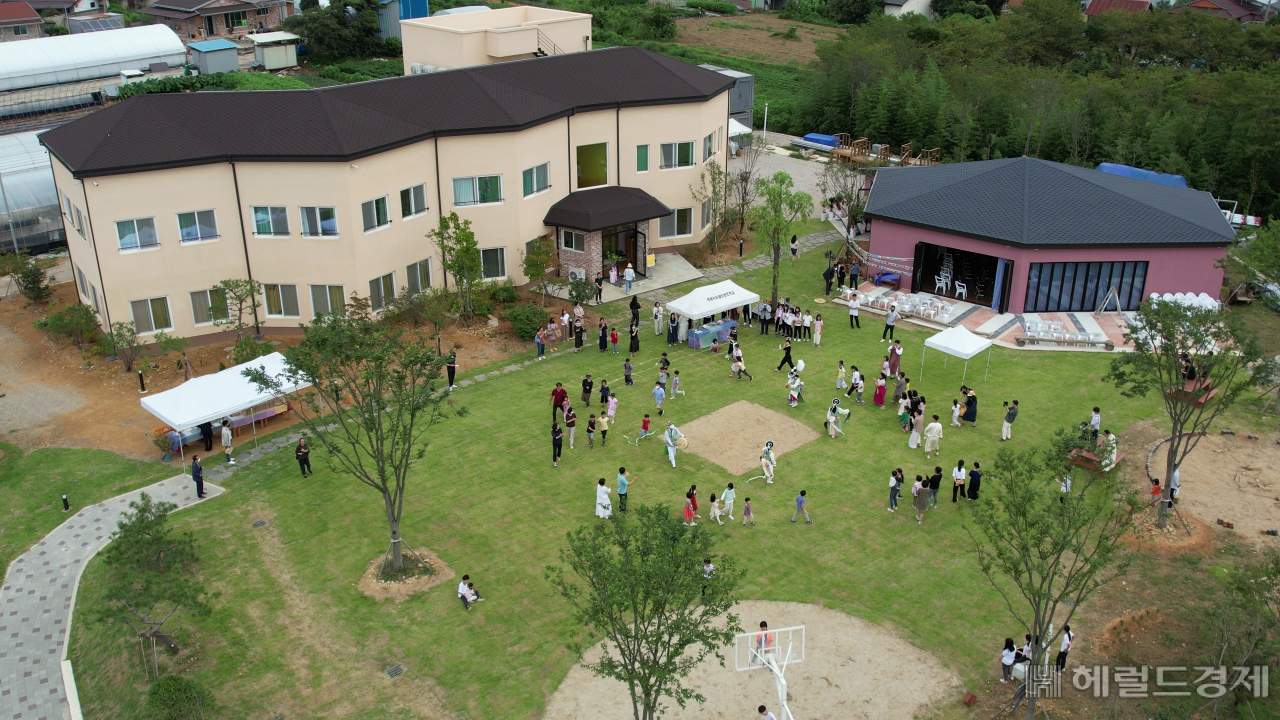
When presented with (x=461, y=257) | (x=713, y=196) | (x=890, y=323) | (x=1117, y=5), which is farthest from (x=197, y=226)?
(x=1117, y=5)

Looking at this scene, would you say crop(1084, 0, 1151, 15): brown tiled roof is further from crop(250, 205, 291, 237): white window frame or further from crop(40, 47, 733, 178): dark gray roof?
crop(250, 205, 291, 237): white window frame

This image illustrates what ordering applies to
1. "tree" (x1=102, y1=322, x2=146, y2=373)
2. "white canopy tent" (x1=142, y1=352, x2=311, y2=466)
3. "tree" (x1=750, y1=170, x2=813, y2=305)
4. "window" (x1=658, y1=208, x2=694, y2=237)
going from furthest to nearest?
"window" (x1=658, y1=208, x2=694, y2=237)
"tree" (x1=750, y1=170, x2=813, y2=305)
"tree" (x1=102, y1=322, x2=146, y2=373)
"white canopy tent" (x1=142, y1=352, x2=311, y2=466)

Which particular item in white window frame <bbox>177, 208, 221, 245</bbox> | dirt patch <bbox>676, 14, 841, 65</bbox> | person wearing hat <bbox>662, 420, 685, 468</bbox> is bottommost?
person wearing hat <bbox>662, 420, 685, 468</bbox>

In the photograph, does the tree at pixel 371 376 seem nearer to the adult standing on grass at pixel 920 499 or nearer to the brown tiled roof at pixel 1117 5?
the adult standing on grass at pixel 920 499

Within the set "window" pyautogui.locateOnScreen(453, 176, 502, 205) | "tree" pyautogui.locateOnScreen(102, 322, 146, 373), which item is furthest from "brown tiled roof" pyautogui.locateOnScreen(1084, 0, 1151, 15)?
"tree" pyautogui.locateOnScreen(102, 322, 146, 373)

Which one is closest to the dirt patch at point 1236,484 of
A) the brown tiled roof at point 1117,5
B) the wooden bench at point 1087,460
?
the wooden bench at point 1087,460
